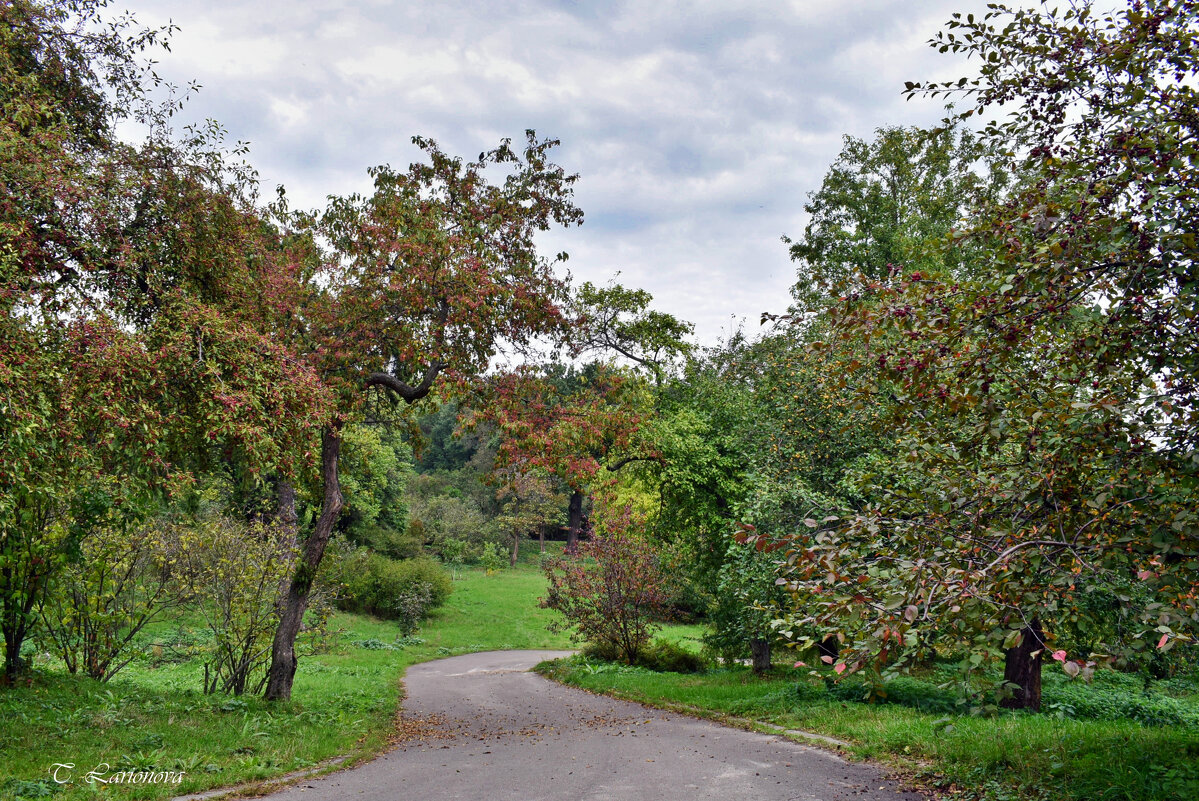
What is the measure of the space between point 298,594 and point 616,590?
801 centimetres

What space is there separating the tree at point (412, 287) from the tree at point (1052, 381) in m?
7.52

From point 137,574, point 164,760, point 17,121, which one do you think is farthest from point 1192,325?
point 137,574

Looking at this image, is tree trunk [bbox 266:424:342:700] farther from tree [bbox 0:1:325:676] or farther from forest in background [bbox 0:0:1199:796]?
tree [bbox 0:1:325:676]

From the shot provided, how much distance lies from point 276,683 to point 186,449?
405 centimetres

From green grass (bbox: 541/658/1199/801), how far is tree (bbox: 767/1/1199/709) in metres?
0.87

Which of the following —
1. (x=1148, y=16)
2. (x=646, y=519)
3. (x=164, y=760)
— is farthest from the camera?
(x=646, y=519)

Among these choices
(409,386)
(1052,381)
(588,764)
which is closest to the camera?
(1052,381)

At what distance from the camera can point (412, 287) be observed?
10.8 metres

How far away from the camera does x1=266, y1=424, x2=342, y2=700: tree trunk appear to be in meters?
10.6

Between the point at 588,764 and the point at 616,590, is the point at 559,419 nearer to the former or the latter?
the point at 588,764

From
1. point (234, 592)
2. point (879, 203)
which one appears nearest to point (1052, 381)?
point (234, 592)

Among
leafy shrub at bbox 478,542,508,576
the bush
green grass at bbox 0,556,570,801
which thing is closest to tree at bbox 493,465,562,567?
leafy shrub at bbox 478,542,508,576

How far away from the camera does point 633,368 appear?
14.6m

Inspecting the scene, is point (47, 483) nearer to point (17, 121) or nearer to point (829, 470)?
point (17, 121)
